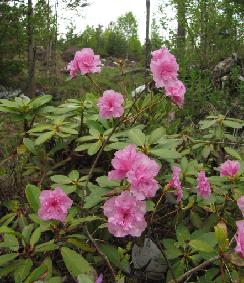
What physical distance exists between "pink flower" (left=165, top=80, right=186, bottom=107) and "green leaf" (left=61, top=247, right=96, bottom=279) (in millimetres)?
694

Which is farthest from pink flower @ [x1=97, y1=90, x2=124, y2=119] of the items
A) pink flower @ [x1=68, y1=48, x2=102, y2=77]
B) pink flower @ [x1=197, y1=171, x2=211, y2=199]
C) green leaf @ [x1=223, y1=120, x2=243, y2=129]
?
green leaf @ [x1=223, y1=120, x2=243, y2=129]

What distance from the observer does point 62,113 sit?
2.42 metres

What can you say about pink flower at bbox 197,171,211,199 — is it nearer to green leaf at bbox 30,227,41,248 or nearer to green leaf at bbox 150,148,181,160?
green leaf at bbox 150,148,181,160

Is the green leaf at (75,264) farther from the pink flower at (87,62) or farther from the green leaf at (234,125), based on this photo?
the green leaf at (234,125)

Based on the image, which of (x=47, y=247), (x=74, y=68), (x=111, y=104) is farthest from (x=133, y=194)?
(x=74, y=68)

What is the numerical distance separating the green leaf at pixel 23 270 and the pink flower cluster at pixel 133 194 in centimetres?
42

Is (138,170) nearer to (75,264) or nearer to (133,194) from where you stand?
(133,194)

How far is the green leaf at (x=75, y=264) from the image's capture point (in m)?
1.61

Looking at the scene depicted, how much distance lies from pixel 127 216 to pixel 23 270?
0.48 meters

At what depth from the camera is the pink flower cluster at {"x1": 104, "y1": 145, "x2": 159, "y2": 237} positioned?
1403 millimetres

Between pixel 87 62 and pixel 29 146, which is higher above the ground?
pixel 87 62

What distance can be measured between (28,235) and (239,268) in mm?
763

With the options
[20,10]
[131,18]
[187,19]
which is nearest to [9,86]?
[20,10]

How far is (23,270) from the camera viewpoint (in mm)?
1668
